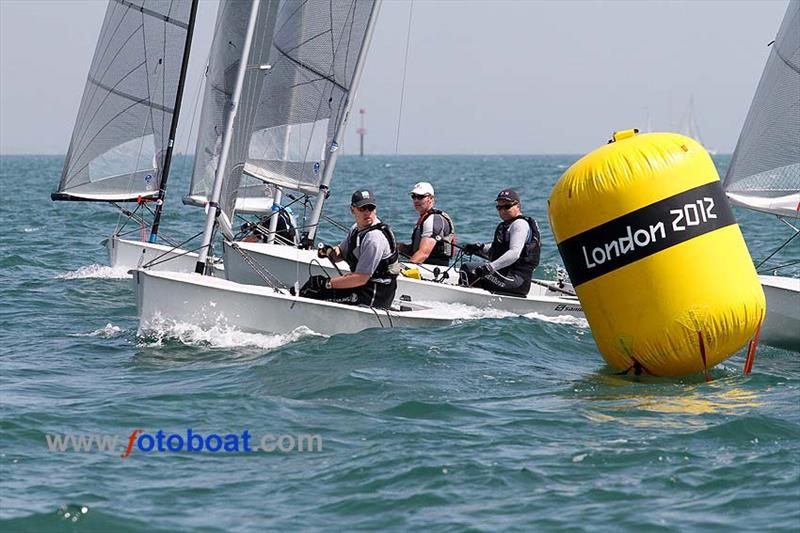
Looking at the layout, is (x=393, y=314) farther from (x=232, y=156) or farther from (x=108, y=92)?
(x=108, y=92)

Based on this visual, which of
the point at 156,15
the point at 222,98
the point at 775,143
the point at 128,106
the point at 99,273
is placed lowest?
the point at 99,273

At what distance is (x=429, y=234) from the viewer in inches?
532

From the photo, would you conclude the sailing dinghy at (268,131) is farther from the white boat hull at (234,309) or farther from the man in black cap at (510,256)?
the man in black cap at (510,256)

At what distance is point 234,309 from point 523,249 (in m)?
3.06

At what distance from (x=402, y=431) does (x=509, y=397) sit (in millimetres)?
1315

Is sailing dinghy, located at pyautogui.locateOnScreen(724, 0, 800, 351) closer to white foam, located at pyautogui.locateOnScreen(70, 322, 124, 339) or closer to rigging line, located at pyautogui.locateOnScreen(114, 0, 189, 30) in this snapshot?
white foam, located at pyautogui.locateOnScreen(70, 322, 124, 339)

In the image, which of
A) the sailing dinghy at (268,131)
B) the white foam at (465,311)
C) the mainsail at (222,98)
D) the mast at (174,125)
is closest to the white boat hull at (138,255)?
the mast at (174,125)

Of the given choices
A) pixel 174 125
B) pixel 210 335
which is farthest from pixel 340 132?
pixel 210 335

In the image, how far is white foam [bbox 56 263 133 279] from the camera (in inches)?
661

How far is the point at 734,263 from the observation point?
8453mm

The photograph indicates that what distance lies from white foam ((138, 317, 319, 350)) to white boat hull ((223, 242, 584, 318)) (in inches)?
52.7

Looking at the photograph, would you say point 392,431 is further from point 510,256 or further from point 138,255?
point 138,255

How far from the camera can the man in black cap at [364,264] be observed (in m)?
10.5

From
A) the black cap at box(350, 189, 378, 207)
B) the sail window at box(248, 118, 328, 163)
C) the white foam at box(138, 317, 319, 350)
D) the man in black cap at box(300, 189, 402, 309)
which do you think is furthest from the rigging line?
the black cap at box(350, 189, 378, 207)
